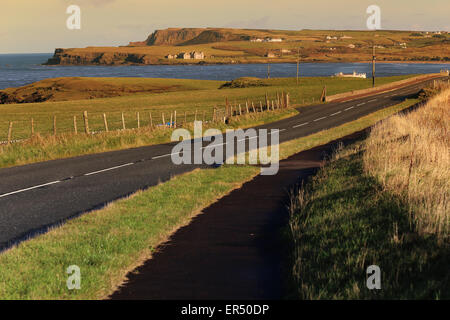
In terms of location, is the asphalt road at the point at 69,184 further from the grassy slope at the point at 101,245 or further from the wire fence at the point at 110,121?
the wire fence at the point at 110,121

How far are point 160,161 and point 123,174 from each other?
11.8ft

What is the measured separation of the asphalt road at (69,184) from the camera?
42.9 feet

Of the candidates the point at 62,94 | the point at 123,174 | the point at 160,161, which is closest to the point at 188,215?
the point at 123,174

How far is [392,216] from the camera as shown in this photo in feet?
32.6

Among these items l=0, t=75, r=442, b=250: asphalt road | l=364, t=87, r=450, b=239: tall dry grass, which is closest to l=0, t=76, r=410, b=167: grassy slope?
l=0, t=75, r=442, b=250: asphalt road

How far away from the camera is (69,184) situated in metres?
17.9

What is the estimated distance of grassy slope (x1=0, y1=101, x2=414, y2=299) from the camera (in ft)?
26.0

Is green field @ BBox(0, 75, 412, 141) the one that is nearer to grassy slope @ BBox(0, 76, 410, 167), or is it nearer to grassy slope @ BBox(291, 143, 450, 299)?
grassy slope @ BBox(0, 76, 410, 167)

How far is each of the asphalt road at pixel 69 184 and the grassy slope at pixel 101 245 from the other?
1202mm

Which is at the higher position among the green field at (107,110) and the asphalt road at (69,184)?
the green field at (107,110)

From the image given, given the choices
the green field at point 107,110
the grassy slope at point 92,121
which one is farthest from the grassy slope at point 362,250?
the green field at point 107,110

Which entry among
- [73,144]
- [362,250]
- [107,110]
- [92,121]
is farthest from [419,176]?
[107,110]

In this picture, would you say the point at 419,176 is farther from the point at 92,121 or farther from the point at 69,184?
the point at 92,121

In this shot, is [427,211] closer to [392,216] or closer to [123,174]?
[392,216]
